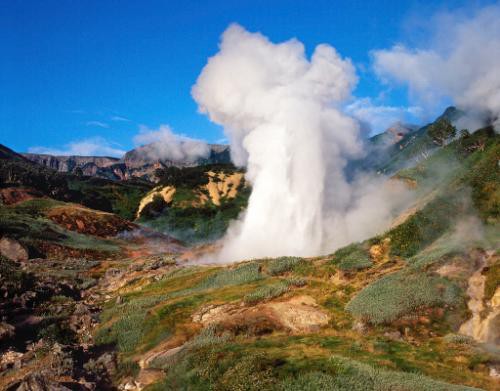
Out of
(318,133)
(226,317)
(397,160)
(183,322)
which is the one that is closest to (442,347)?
(226,317)

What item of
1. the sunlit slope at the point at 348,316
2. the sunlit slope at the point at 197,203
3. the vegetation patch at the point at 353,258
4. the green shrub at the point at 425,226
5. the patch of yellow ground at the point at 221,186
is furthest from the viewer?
the patch of yellow ground at the point at 221,186

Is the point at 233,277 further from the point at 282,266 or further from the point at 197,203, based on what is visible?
the point at 197,203

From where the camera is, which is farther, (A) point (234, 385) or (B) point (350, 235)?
(B) point (350, 235)

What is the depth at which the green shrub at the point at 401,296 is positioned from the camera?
20.1m

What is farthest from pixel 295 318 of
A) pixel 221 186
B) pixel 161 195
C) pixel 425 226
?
pixel 221 186

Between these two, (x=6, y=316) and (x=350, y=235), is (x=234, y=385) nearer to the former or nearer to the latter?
(x=6, y=316)

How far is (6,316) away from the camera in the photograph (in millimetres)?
26094

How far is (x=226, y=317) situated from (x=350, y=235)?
78.4 feet

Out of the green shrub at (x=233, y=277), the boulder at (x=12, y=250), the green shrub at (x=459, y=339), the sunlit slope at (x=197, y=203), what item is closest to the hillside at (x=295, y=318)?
the green shrub at (x=459, y=339)

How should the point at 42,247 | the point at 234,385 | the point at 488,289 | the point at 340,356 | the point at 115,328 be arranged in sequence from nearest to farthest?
the point at 234,385 → the point at 340,356 → the point at 488,289 → the point at 115,328 → the point at 42,247

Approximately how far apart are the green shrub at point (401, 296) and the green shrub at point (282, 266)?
8.41 m

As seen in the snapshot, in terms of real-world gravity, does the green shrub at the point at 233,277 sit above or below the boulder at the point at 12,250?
below

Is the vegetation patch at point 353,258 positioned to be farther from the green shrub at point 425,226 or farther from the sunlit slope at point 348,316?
the green shrub at point 425,226

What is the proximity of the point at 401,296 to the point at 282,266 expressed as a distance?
11257mm
